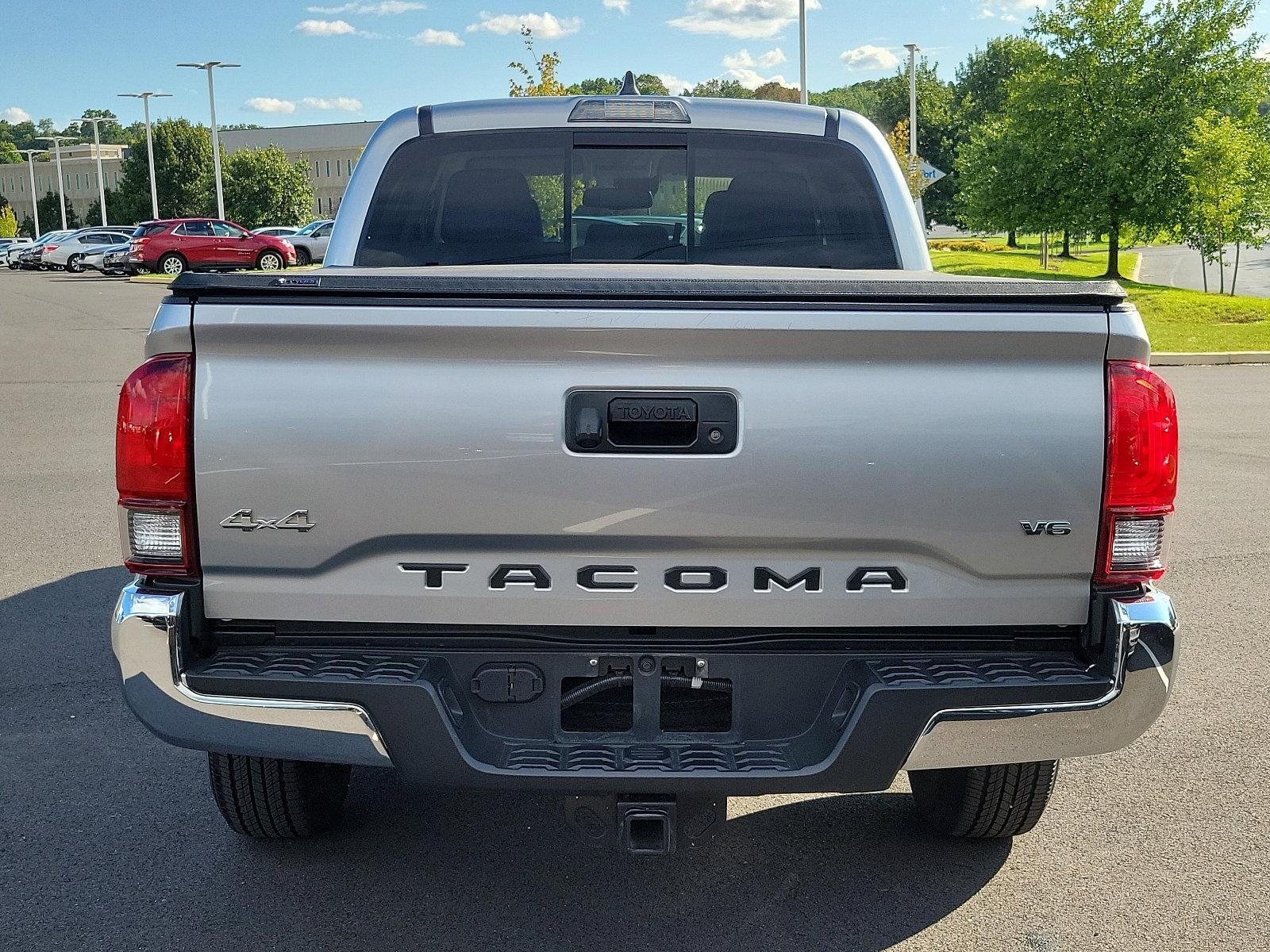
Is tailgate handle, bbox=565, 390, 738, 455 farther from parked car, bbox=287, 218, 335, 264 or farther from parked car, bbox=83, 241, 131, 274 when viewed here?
parked car, bbox=83, 241, 131, 274

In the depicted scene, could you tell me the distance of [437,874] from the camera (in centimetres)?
363

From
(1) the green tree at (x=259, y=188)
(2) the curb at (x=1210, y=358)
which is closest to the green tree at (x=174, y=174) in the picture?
(1) the green tree at (x=259, y=188)

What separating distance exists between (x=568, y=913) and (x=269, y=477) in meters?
1.43

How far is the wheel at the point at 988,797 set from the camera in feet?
11.6

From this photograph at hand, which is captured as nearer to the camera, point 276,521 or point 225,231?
point 276,521

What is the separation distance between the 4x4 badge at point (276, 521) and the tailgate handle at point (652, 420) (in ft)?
1.88

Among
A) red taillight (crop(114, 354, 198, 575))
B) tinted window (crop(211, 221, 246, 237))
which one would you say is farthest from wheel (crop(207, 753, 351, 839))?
tinted window (crop(211, 221, 246, 237))

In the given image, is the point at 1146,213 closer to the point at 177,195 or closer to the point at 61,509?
the point at 61,509

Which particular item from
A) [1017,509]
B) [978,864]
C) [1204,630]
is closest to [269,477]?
[1017,509]

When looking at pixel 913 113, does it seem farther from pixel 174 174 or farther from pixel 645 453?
pixel 174 174

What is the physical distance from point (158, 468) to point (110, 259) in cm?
4692

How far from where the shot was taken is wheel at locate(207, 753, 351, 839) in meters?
3.52

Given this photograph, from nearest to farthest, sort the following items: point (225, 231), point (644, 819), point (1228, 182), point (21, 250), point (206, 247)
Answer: point (644, 819), point (1228, 182), point (206, 247), point (225, 231), point (21, 250)

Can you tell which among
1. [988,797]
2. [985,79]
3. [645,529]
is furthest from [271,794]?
[985,79]
